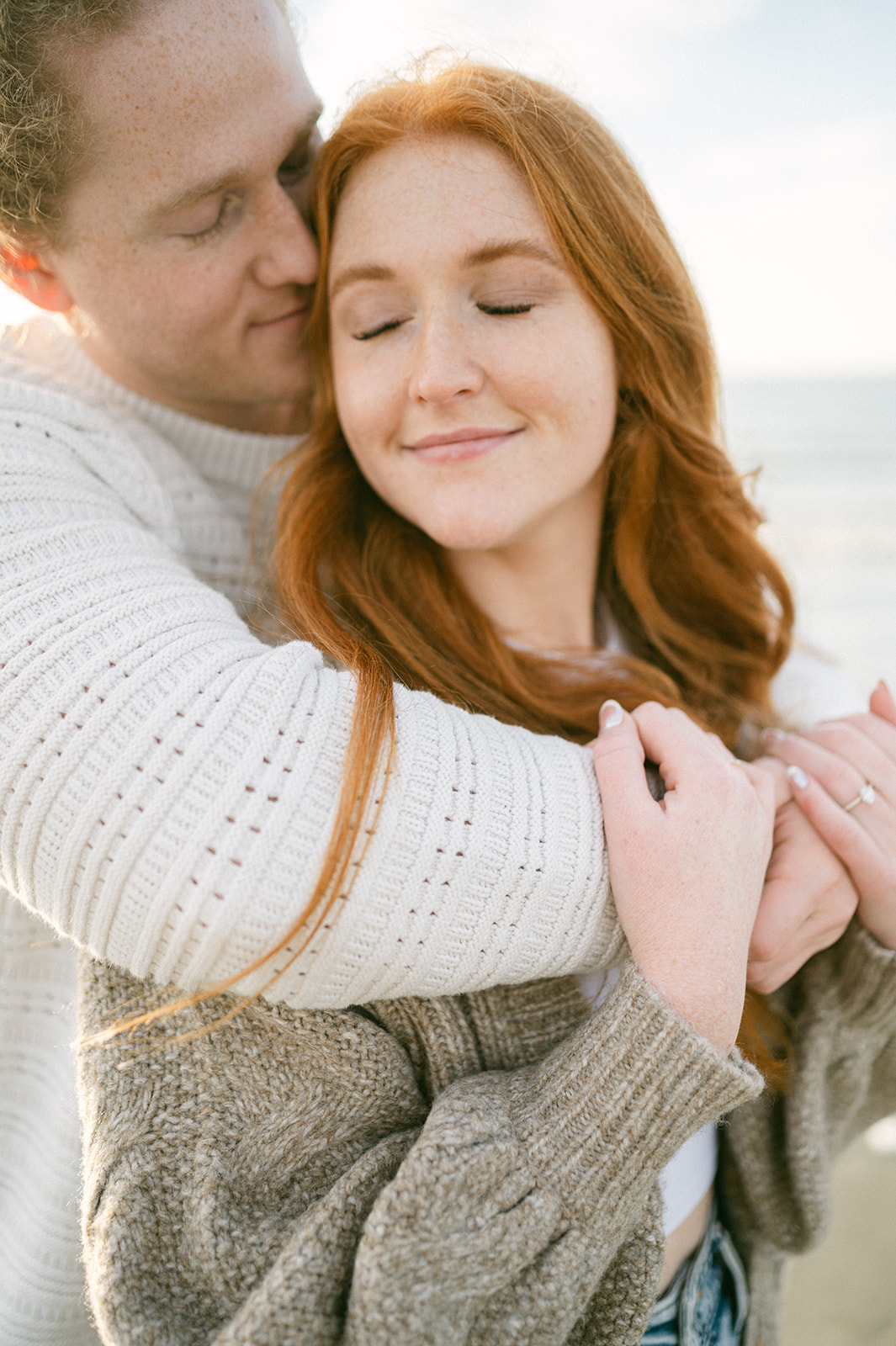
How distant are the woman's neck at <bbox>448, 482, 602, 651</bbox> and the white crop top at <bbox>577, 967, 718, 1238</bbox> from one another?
70 centimetres

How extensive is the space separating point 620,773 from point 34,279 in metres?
1.49

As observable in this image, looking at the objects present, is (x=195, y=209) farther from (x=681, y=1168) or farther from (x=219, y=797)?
(x=681, y=1168)

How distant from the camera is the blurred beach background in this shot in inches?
108

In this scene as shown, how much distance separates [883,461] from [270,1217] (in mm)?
17357

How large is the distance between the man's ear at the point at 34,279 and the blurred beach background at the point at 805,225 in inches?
24.9

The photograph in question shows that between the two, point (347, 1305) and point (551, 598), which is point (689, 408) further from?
point (347, 1305)

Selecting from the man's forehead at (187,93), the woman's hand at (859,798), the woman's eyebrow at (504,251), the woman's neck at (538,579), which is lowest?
the woman's hand at (859,798)

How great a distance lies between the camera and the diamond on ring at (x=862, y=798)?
152 cm

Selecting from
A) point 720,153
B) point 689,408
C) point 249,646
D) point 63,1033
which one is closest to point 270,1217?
point 63,1033

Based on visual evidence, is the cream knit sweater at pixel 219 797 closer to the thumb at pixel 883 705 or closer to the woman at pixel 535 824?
the woman at pixel 535 824

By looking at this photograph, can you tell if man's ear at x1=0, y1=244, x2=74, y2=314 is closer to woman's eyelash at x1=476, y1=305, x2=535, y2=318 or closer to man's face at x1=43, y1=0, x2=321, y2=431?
man's face at x1=43, y1=0, x2=321, y2=431

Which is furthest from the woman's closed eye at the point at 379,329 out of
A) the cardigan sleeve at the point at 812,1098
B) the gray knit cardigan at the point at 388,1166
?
the cardigan sleeve at the point at 812,1098

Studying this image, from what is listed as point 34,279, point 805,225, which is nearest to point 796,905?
point 34,279

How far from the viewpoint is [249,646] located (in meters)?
1.20
